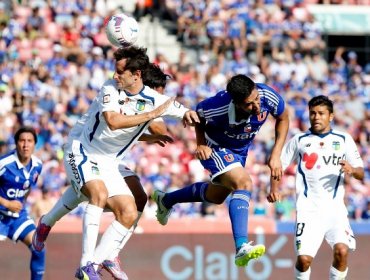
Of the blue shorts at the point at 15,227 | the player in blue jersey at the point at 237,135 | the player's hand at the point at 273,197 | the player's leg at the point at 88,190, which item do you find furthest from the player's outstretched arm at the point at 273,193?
the blue shorts at the point at 15,227

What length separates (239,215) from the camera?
1238cm

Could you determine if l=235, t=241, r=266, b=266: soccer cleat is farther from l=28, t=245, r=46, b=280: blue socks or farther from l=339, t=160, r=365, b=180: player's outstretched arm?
l=28, t=245, r=46, b=280: blue socks

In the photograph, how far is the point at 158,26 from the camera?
26.1 m

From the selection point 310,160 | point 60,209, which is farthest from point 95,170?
point 310,160

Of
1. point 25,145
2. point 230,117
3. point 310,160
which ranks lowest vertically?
point 310,160

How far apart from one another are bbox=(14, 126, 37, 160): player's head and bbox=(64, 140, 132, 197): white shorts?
2.06 metres

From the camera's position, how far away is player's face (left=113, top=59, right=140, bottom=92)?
40.4 feet

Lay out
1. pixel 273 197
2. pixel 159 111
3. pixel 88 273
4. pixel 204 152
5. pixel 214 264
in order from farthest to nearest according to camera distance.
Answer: pixel 214 264, pixel 273 197, pixel 204 152, pixel 159 111, pixel 88 273

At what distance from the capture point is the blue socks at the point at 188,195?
13.5 m

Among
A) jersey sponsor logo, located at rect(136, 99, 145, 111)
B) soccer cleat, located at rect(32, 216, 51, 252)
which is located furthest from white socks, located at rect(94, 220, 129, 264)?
soccer cleat, located at rect(32, 216, 51, 252)

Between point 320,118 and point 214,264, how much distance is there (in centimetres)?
456

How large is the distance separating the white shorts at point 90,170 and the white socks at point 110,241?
36 centimetres

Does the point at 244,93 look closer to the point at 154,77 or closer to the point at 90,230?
the point at 154,77

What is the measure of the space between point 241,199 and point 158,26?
→ 14.0m
